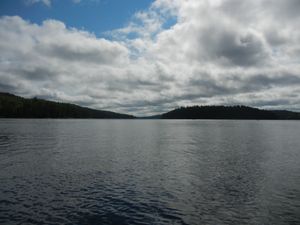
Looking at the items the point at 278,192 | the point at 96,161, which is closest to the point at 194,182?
the point at 278,192

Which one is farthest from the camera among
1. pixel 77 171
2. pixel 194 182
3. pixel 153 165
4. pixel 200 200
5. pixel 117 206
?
pixel 153 165

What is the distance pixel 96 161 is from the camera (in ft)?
138

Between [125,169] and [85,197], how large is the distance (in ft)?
40.2

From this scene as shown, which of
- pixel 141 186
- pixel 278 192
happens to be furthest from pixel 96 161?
pixel 278 192

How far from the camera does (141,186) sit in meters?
27.8

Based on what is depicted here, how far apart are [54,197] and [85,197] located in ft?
8.96

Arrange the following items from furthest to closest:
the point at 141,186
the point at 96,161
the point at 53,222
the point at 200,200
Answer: the point at 96,161
the point at 141,186
the point at 200,200
the point at 53,222

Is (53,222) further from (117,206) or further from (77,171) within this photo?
(77,171)

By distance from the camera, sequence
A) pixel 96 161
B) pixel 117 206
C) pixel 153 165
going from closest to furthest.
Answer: pixel 117 206
pixel 153 165
pixel 96 161

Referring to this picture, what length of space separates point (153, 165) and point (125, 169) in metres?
5.09

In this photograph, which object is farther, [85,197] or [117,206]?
[85,197]

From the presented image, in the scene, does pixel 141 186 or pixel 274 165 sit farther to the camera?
pixel 274 165

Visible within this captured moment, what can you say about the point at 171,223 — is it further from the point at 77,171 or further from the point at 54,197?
the point at 77,171

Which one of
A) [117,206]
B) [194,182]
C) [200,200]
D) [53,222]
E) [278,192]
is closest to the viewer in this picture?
[53,222]
